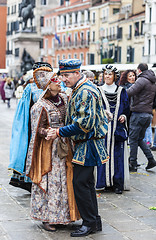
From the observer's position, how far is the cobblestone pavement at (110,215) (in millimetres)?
5859

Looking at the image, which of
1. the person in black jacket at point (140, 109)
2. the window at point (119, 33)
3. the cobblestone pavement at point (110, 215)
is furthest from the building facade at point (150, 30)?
the cobblestone pavement at point (110, 215)

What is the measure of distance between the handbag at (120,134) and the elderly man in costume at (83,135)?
211cm

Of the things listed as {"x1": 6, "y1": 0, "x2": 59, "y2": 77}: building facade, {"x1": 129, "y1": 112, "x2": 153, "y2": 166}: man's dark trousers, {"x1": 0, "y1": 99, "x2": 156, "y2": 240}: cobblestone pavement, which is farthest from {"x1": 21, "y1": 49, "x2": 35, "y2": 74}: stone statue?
{"x1": 0, "y1": 99, "x2": 156, "y2": 240}: cobblestone pavement

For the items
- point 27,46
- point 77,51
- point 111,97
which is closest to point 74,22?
point 77,51

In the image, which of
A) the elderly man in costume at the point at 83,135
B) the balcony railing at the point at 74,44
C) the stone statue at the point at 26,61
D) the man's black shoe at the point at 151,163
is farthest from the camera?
the balcony railing at the point at 74,44

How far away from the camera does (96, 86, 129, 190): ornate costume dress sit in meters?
7.87

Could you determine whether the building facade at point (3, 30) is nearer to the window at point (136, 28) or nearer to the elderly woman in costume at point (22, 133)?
the window at point (136, 28)

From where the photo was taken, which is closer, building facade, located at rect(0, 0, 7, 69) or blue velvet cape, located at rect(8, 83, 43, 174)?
blue velvet cape, located at rect(8, 83, 43, 174)

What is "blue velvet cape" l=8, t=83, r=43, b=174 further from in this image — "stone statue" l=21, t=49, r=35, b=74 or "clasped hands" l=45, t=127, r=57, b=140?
"stone statue" l=21, t=49, r=35, b=74

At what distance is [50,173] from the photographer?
19.2ft

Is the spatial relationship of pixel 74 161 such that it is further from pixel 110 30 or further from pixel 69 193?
pixel 110 30

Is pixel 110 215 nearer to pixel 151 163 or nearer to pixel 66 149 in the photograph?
pixel 66 149

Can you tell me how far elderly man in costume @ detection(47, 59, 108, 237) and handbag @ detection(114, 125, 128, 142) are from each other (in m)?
2.11

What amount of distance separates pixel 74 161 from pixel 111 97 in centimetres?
231
